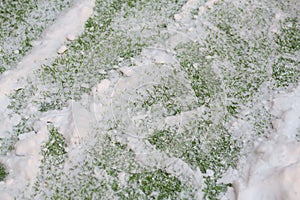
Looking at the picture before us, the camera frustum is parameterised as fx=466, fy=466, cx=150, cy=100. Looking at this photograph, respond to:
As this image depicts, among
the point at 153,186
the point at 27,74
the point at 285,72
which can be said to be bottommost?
the point at 153,186

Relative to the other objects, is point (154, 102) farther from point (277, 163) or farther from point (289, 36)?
point (289, 36)

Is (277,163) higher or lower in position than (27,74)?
lower

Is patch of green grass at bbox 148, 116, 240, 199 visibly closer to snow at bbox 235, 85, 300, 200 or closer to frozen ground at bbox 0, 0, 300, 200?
frozen ground at bbox 0, 0, 300, 200

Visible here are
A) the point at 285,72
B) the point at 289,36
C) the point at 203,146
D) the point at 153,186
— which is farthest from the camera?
the point at 289,36

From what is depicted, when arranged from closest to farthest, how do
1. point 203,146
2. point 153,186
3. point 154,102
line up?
point 153,186 → point 203,146 → point 154,102

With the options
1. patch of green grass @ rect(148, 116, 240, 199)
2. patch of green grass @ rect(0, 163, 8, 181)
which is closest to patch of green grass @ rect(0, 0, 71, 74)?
patch of green grass @ rect(0, 163, 8, 181)

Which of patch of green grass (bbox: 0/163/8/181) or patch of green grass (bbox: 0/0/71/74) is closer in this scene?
patch of green grass (bbox: 0/163/8/181)

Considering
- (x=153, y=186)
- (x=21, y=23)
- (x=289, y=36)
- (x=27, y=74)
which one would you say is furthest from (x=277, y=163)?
(x=21, y=23)

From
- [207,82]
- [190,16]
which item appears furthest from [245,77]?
[190,16]

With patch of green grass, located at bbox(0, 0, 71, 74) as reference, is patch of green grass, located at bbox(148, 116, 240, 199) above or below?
below
